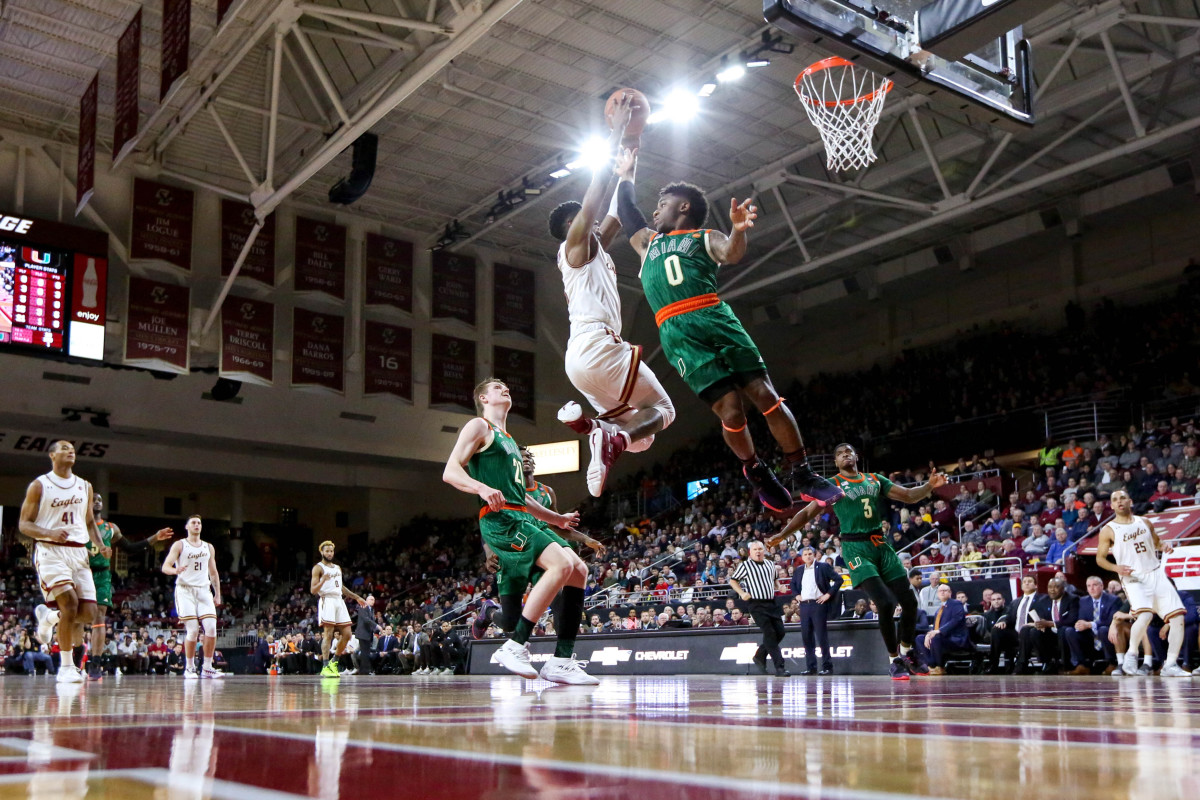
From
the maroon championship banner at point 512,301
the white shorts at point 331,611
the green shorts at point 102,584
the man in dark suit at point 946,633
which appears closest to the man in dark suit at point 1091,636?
the man in dark suit at point 946,633

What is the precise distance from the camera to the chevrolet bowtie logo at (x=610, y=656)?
15174 millimetres

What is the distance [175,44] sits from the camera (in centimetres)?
1488

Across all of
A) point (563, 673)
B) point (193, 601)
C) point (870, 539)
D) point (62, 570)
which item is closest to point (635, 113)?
point (563, 673)

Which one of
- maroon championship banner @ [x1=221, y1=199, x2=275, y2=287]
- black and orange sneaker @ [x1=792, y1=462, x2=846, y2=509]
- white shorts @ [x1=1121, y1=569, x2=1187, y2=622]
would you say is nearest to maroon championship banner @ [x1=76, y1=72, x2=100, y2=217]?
Answer: maroon championship banner @ [x1=221, y1=199, x2=275, y2=287]

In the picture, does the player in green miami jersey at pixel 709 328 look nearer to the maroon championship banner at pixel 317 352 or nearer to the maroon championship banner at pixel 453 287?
the maroon championship banner at pixel 317 352

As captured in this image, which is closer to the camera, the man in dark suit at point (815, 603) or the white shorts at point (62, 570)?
the white shorts at point (62, 570)

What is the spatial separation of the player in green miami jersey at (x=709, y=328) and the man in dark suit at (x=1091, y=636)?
701 cm

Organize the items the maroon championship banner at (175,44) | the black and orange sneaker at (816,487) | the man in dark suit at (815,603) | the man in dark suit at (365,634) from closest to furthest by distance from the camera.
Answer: the black and orange sneaker at (816,487)
the man in dark suit at (815,603)
the maroon championship banner at (175,44)
the man in dark suit at (365,634)

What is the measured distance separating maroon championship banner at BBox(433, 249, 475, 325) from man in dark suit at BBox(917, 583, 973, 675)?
16422 millimetres

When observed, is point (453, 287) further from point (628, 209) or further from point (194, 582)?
point (628, 209)

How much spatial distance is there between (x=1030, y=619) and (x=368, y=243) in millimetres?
18435

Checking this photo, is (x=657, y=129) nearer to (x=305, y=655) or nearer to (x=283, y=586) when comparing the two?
(x=305, y=655)

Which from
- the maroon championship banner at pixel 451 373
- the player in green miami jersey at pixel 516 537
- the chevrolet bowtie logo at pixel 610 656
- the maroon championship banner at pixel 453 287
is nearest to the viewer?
the player in green miami jersey at pixel 516 537

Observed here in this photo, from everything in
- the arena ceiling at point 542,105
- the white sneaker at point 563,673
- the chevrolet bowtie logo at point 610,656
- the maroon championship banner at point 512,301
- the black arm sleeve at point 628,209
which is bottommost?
the chevrolet bowtie logo at point 610,656
